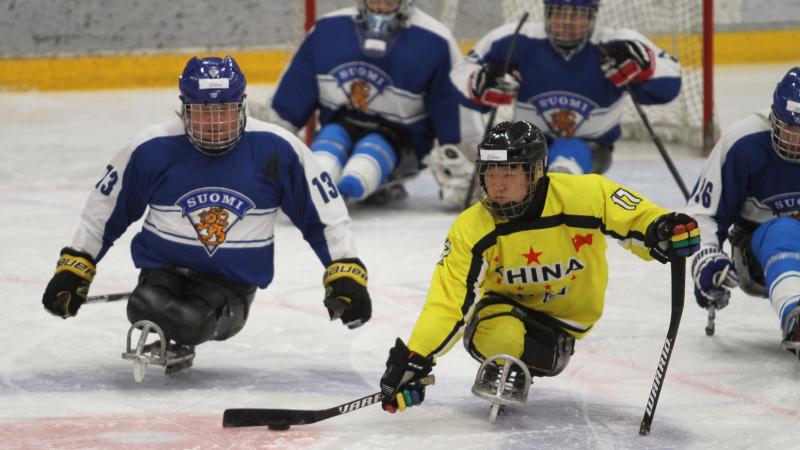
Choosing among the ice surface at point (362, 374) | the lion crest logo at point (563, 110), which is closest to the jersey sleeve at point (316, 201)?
the ice surface at point (362, 374)

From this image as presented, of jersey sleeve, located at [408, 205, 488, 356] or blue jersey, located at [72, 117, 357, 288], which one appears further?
blue jersey, located at [72, 117, 357, 288]

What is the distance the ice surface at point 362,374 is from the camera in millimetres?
2912

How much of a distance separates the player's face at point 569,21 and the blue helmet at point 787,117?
1.68 meters

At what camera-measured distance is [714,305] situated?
3.62 metres

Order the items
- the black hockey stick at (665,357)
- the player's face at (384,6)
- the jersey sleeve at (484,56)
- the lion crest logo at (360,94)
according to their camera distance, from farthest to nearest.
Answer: the lion crest logo at (360,94), the player's face at (384,6), the jersey sleeve at (484,56), the black hockey stick at (665,357)

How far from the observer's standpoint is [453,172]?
5.68m

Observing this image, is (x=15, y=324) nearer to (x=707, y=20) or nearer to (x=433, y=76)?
(x=433, y=76)

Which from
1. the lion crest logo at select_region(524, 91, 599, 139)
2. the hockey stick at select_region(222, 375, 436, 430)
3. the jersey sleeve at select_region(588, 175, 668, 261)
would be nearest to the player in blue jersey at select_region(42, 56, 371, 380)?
the hockey stick at select_region(222, 375, 436, 430)

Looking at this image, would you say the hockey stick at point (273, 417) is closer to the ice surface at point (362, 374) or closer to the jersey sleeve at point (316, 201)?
the ice surface at point (362, 374)

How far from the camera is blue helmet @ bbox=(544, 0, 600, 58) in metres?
5.04

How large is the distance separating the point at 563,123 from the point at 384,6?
0.87m

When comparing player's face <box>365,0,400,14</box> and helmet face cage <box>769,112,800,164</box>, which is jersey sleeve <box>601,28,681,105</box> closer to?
player's face <box>365,0,400,14</box>

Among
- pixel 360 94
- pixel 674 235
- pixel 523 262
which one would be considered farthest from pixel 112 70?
pixel 674 235

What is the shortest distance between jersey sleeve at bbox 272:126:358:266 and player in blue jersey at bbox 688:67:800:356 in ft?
3.09
